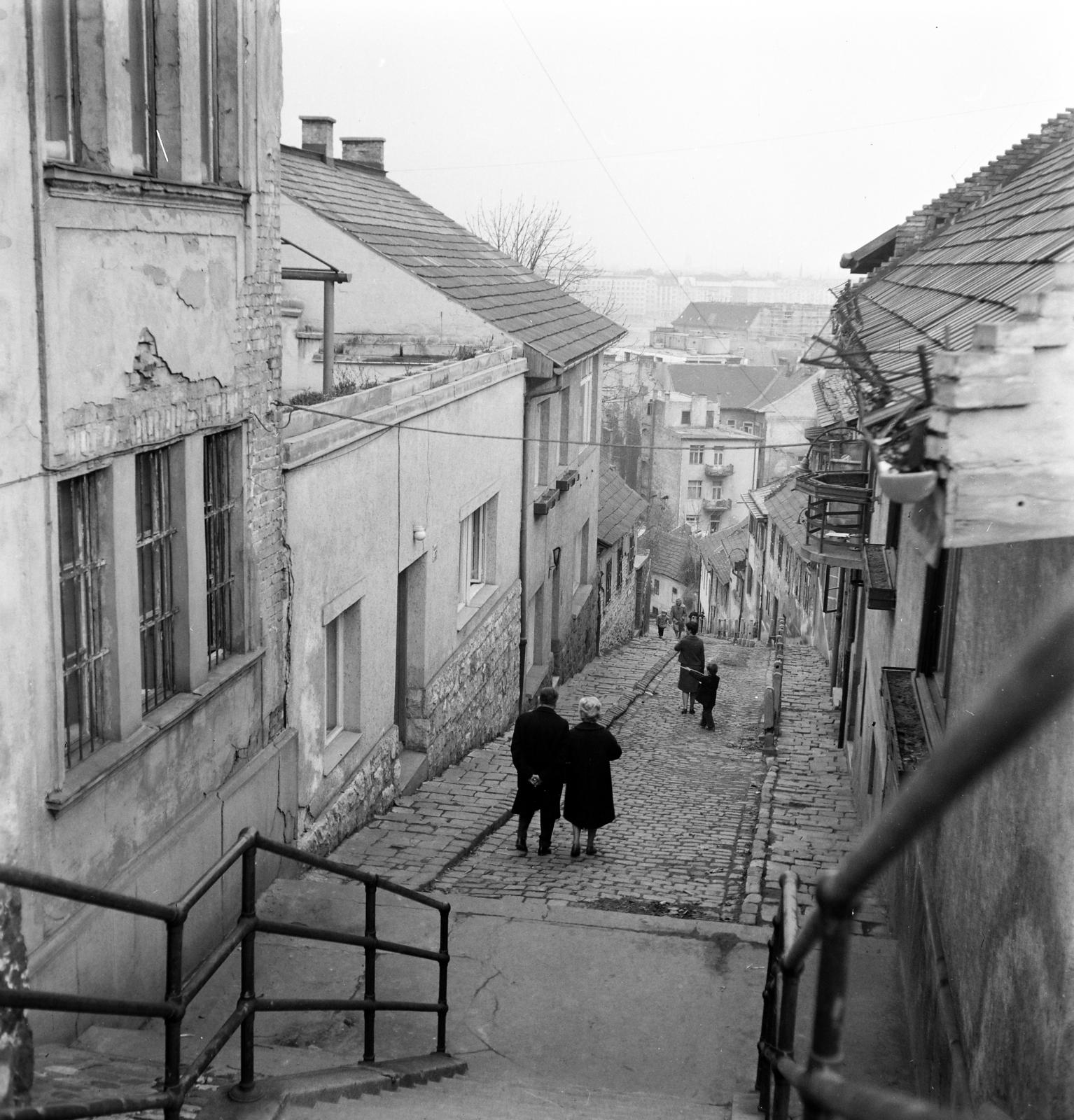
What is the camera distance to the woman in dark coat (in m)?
9.58

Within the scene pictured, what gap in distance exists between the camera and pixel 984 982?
4.39 metres

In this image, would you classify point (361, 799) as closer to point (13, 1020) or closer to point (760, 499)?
point (13, 1020)

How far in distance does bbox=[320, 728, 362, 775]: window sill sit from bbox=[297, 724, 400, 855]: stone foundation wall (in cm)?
24

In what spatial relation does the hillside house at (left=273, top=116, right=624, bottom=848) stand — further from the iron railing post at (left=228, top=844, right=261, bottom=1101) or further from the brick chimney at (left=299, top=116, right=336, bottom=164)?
the iron railing post at (left=228, top=844, right=261, bottom=1101)

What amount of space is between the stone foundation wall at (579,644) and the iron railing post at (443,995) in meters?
13.4

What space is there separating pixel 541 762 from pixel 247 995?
5.38m

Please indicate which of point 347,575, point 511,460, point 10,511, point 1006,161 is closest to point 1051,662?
point 10,511

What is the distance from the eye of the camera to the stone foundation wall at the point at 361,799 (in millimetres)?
9016

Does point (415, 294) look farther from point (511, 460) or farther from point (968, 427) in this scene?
point (968, 427)

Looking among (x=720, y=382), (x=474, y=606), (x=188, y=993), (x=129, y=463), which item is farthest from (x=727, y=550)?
(x=188, y=993)

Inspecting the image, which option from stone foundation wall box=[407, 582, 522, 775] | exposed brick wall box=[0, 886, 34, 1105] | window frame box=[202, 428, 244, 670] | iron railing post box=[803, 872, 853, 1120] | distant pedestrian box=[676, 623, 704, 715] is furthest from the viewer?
distant pedestrian box=[676, 623, 704, 715]

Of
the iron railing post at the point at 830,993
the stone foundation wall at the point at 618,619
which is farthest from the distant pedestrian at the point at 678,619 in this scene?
the iron railing post at the point at 830,993

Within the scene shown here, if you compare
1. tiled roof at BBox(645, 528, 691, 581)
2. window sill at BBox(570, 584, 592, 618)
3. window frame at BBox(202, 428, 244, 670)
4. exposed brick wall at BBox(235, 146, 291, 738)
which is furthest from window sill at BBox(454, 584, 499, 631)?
tiled roof at BBox(645, 528, 691, 581)

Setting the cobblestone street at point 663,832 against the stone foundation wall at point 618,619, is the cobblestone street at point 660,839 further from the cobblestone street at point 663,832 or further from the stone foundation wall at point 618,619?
the stone foundation wall at point 618,619
